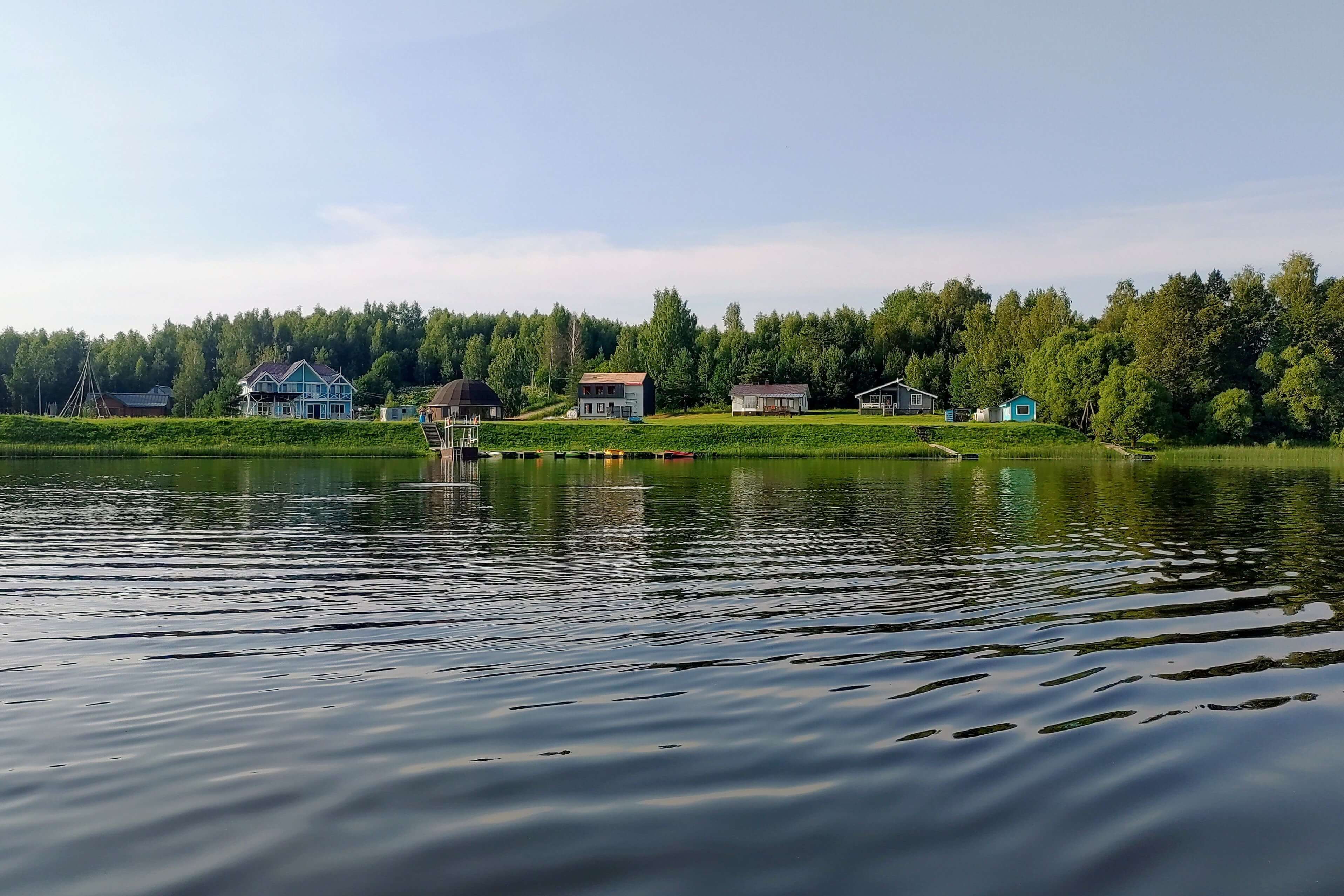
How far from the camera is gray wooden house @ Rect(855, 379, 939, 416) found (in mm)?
117312

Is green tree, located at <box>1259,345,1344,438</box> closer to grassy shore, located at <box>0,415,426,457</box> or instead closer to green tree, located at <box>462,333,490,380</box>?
grassy shore, located at <box>0,415,426,457</box>

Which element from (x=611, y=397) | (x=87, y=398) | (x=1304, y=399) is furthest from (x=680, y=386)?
(x=87, y=398)

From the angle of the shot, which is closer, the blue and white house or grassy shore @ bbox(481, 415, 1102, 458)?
grassy shore @ bbox(481, 415, 1102, 458)

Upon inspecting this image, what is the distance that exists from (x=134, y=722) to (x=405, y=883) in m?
5.27

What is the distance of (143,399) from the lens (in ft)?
507

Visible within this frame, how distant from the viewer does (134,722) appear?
395 inches

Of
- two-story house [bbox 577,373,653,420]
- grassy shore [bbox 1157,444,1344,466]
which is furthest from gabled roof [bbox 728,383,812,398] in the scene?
grassy shore [bbox 1157,444,1344,466]

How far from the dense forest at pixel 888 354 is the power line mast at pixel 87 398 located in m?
2.96

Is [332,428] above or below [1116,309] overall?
below

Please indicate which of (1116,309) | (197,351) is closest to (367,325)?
(197,351)

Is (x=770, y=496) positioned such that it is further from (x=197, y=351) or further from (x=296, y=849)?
(x=197, y=351)

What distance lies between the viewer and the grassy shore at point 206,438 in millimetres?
83312

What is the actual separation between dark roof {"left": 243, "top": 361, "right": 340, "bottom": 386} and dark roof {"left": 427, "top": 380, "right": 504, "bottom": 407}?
66.4 ft

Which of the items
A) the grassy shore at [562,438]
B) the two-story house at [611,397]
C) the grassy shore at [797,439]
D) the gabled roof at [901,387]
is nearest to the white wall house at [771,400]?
the gabled roof at [901,387]
